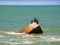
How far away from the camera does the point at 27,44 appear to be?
1520cm

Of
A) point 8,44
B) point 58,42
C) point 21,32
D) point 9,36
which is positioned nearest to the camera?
point 8,44

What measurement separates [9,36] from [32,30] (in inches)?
68.8

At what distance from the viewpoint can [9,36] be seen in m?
17.8

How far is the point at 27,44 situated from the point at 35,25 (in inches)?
145

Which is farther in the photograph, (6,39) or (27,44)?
(6,39)

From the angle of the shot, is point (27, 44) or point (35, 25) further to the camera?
point (35, 25)

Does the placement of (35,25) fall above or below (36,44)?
above

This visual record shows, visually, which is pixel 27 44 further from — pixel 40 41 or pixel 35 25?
pixel 35 25

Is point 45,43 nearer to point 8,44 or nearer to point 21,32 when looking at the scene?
point 8,44

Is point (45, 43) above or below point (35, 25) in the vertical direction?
below

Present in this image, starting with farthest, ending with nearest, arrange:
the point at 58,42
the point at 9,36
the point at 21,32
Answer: the point at 21,32 → the point at 9,36 → the point at 58,42

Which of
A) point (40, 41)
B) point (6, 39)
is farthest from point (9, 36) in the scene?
point (40, 41)

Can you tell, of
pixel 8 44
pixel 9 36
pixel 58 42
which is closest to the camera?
pixel 8 44

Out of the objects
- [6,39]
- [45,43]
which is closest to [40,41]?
[45,43]
